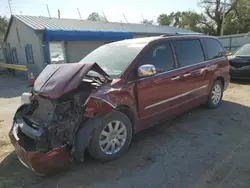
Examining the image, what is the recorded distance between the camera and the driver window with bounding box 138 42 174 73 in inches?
151

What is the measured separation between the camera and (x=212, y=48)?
218 inches

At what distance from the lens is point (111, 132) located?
3.29 m

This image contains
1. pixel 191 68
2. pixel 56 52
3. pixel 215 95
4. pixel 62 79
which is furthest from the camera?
pixel 56 52

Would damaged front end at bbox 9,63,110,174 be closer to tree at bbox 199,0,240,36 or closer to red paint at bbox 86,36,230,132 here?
red paint at bbox 86,36,230,132

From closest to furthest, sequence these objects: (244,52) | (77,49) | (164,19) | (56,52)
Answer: (244,52), (56,52), (77,49), (164,19)

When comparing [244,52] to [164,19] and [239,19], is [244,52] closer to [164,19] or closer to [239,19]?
[239,19]

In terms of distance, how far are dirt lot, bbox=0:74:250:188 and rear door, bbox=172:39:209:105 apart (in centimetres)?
69

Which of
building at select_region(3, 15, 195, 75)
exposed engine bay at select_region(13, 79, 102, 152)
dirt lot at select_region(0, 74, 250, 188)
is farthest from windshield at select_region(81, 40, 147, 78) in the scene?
building at select_region(3, 15, 195, 75)

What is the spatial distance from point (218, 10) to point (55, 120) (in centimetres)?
3922

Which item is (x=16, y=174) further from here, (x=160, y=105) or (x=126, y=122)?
(x=160, y=105)

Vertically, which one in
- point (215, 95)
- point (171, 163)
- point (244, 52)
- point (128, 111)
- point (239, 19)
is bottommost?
point (171, 163)

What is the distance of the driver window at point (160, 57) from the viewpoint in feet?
12.6

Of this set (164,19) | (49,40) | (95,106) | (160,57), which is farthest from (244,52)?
(164,19)

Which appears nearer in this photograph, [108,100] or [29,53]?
[108,100]
